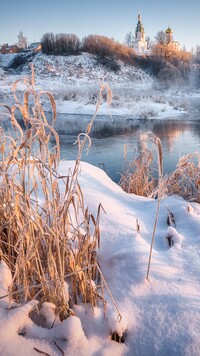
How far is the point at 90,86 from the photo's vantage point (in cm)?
2472

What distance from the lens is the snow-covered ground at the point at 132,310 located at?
109 centimetres

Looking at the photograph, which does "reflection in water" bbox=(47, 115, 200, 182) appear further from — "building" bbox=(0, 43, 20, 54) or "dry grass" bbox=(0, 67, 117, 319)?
"building" bbox=(0, 43, 20, 54)

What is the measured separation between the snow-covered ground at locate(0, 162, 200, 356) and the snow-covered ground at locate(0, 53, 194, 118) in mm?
12314

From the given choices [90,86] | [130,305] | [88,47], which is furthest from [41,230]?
[88,47]

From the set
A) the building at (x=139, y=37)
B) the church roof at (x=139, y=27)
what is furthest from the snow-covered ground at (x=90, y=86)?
the church roof at (x=139, y=27)

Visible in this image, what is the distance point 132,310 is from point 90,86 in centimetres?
2503

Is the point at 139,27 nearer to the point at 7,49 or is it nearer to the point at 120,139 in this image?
the point at 7,49

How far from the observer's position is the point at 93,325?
121 centimetres

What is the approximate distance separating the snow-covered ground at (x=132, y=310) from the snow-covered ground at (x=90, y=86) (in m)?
12.3

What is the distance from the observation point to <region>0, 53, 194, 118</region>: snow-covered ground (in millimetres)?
15273

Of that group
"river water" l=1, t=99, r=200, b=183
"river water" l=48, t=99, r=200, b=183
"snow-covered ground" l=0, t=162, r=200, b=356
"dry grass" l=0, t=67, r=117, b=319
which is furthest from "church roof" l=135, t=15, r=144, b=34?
"dry grass" l=0, t=67, r=117, b=319

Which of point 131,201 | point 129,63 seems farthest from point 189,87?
point 131,201

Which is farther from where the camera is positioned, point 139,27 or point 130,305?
point 139,27

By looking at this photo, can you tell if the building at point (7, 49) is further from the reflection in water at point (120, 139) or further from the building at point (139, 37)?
the reflection in water at point (120, 139)
